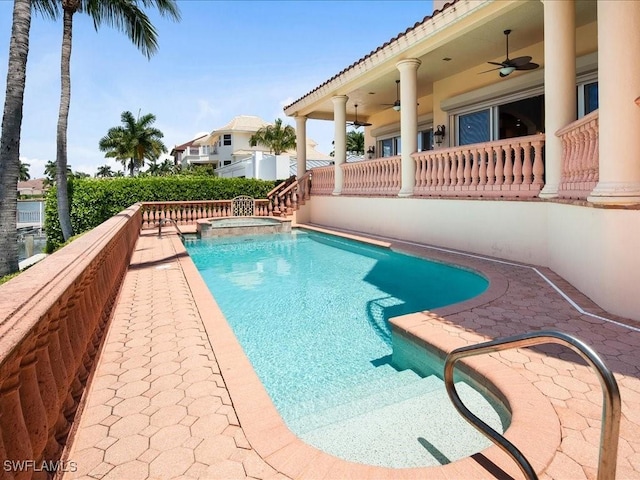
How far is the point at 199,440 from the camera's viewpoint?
2549 millimetres

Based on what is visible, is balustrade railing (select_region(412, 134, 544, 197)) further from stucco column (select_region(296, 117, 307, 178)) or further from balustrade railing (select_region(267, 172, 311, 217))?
stucco column (select_region(296, 117, 307, 178))

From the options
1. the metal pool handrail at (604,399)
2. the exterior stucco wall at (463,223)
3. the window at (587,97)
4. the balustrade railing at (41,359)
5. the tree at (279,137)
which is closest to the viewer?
the balustrade railing at (41,359)

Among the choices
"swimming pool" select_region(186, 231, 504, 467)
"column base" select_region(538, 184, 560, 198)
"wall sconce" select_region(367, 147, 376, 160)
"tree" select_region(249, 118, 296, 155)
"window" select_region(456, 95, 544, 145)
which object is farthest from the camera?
"tree" select_region(249, 118, 296, 155)

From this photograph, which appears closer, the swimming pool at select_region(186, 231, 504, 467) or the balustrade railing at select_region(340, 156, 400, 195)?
the swimming pool at select_region(186, 231, 504, 467)

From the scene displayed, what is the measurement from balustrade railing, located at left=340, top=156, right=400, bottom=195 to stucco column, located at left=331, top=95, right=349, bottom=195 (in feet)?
0.84

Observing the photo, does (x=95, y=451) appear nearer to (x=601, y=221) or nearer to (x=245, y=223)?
(x=601, y=221)

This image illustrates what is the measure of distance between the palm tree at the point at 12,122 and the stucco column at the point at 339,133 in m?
9.44

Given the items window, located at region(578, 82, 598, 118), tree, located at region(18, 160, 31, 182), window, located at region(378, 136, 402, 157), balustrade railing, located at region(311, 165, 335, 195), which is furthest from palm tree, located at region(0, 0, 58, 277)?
tree, located at region(18, 160, 31, 182)

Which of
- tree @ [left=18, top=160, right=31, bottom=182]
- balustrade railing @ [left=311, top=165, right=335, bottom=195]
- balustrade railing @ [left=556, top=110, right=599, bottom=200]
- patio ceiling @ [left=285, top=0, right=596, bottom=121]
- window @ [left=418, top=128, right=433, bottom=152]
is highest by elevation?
tree @ [left=18, top=160, right=31, bottom=182]

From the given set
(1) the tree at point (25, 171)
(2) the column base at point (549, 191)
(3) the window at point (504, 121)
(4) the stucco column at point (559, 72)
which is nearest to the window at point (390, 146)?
(3) the window at point (504, 121)

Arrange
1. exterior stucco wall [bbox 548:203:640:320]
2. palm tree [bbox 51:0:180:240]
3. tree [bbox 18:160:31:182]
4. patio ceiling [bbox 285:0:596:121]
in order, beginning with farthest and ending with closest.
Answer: tree [bbox 18:160:31:182], palm tree [bbox 51:0:180:240], patio ceiling [bbox 285:0:596:121], exterior stucco wall [bbox 548:203:640:320]

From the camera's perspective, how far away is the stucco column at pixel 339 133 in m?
14.7

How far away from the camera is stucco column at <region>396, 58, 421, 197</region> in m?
10.9

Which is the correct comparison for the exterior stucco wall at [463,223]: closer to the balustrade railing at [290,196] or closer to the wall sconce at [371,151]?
the balustrade railing at [290,196]
